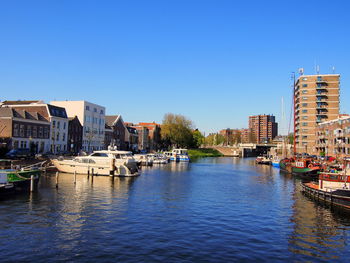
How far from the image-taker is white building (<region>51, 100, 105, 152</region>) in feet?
325

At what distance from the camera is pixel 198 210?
1178 inches

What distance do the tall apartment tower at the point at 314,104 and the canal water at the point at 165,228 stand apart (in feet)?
333

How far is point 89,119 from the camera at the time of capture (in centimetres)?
10312

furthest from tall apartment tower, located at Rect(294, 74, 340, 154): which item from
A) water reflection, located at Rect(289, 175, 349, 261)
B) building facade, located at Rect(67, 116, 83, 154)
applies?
water reflection, located at Rect(289, 175, 349, 261)

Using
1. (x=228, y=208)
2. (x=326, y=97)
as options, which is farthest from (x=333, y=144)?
(x=228, y=208)

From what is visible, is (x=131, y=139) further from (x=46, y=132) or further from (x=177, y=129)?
(x=46, y=132)

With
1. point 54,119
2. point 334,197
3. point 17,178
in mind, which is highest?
point 54,119

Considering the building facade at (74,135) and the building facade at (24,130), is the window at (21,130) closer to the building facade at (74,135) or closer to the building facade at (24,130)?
the building facade at (24,130)

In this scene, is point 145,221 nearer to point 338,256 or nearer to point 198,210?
point 198,210

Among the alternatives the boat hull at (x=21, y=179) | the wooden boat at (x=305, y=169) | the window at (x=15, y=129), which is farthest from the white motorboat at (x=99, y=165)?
the wooden boat at (x=305, y=169)

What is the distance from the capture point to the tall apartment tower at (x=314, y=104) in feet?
424

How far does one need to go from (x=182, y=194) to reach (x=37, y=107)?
189ft

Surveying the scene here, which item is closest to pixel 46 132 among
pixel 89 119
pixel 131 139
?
pixel 89 119

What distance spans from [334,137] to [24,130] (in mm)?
89687
